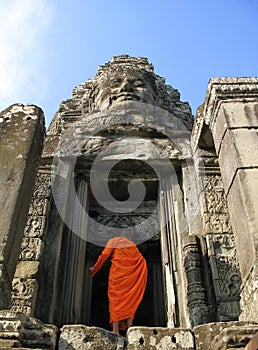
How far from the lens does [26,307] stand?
5.55 meters

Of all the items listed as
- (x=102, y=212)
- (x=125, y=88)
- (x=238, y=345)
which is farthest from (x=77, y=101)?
(x=238, y=345)

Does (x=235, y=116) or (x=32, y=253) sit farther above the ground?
(x=235, y=116)

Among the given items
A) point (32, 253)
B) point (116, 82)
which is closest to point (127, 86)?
point (116, 82)

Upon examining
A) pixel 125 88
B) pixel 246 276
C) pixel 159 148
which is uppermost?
pixel 125 88

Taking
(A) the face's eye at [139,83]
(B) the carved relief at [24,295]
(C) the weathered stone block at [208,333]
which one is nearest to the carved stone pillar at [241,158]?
(C) the weathered stone block at [208,333]

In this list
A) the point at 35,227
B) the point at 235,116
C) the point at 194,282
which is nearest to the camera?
the point at 235,116

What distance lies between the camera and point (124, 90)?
9.72 metres

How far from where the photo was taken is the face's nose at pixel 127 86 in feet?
32.0

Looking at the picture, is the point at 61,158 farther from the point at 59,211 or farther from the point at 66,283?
the point at 66,283

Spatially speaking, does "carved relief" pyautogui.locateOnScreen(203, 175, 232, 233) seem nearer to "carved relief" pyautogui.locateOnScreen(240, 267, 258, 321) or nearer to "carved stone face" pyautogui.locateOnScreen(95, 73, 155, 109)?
"carved relief" pyautogui.locateOnScreen(240, 267, 258, 321)

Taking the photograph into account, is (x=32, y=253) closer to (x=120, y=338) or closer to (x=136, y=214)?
(x=120, y=338)

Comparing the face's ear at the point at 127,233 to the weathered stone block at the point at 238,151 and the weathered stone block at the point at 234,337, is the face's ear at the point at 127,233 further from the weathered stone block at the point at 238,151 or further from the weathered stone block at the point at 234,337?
the weathered stone block at the point at 234,337

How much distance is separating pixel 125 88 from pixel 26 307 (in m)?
6.05

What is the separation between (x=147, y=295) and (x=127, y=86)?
211 inches
